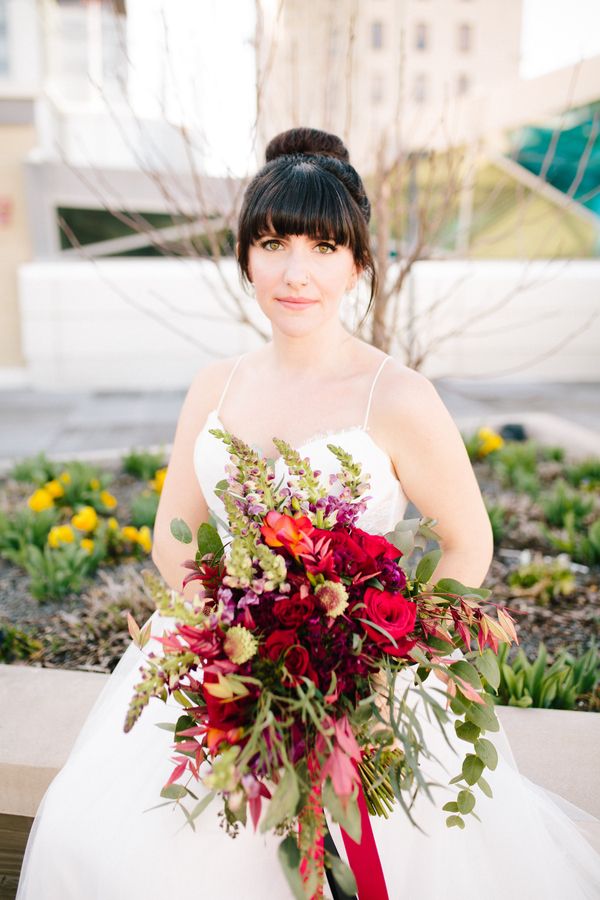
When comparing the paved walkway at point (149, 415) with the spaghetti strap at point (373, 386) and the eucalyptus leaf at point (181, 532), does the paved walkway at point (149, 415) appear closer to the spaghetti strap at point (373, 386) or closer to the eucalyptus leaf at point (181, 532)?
the spaghetti strap at point (373, 386)

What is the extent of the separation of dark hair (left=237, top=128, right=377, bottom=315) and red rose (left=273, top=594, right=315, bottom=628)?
3.04 feet

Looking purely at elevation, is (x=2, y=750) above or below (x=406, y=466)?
below

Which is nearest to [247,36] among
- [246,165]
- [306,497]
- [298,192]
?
[246,165]

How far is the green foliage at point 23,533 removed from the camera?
11.5 ft

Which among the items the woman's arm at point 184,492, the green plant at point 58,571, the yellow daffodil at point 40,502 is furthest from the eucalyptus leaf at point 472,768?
the yellow daffodil at point 40,502

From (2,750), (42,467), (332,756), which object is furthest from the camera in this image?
(42,467)

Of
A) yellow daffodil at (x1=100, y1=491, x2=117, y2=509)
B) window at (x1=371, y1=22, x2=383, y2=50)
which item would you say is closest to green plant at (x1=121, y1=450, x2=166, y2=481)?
yellow daffodil at (x1=100, y1=491, x2=117, y2=509)

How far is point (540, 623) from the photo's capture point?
124 inches

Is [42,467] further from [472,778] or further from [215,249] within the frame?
[472,778]

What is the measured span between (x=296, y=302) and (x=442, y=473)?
534 millimetres

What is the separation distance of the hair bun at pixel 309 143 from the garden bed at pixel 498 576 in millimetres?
1676

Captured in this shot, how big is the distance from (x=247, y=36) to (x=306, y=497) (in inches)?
112

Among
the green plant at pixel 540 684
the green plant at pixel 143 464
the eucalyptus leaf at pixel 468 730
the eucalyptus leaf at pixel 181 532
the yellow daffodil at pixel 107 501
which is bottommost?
the green plant at pixel 143 464

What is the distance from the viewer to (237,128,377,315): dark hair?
67.2 inches
